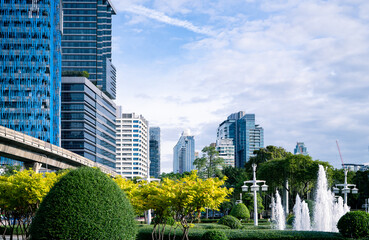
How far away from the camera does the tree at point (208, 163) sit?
276 ft

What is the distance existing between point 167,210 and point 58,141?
87.9 m

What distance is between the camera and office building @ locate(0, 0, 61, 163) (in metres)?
100

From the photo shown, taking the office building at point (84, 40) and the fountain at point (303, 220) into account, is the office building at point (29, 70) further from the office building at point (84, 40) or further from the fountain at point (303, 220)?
the fountain at point (303, 220)

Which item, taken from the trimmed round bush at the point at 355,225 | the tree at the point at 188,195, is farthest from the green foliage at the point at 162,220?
the trimmed round bush at the point at 355,225

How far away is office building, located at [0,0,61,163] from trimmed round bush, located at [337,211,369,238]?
87.2 meters

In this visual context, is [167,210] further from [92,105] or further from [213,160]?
[92,105]

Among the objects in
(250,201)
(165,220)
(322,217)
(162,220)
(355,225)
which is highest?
(165,220)

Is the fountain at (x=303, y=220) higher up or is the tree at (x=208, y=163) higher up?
the tree at (x=208, y=163)

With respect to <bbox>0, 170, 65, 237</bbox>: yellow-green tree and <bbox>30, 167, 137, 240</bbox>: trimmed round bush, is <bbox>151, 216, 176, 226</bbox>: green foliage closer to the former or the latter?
<bbox>0, 170, 65, 237</bbox>: yellow-green tree

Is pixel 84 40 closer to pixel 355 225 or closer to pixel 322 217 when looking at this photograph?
pixel 322 217

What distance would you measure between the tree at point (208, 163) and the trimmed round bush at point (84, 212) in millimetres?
72680

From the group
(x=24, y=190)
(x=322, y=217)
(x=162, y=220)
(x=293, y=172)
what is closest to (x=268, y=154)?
(x=293, y=172)

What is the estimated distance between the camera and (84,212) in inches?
430

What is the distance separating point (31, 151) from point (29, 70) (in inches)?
2230
